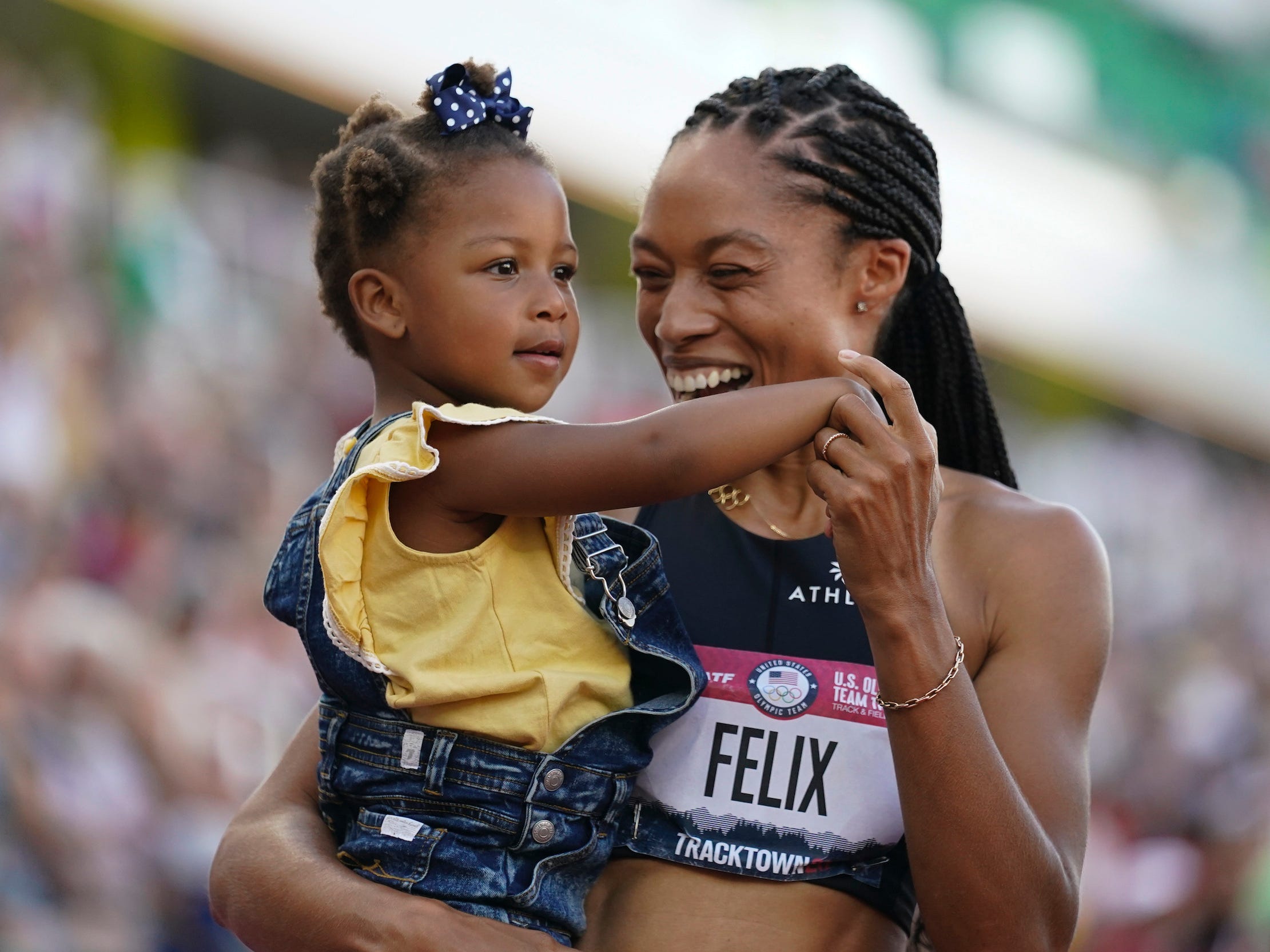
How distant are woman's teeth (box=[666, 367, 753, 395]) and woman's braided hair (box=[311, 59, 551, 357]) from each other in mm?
541

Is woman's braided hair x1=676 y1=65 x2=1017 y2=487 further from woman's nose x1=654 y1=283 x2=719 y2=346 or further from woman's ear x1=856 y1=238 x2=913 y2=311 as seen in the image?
woman's nose x1=654 y1=283 x2=719 y2=346

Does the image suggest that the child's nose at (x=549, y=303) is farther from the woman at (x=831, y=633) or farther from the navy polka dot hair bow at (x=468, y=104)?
the woman at (x=831, y=633)

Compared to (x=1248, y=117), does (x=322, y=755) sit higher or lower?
lower

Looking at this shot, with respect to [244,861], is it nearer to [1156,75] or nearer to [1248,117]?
[1156,75]

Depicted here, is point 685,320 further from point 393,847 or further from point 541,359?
point 393,847

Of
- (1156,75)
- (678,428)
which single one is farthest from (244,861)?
(1156,75)

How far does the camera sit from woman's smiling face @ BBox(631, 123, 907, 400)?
2.57 m

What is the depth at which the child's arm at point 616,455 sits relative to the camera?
6.29 feet

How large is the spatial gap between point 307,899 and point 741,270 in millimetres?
1305

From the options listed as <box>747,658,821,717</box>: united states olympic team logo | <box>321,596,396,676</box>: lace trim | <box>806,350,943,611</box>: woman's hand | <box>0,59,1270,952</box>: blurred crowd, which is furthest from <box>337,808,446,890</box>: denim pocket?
<box>0,59,1270,952</box>: blurred crowd

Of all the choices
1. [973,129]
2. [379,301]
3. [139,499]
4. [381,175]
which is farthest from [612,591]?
[973,129]

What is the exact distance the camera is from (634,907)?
2289 millimetres

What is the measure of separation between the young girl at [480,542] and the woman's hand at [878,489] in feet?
0.17

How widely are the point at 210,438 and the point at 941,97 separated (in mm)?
6343
